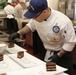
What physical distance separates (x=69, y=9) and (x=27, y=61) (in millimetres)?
2994

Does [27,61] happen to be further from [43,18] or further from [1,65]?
[43,18]

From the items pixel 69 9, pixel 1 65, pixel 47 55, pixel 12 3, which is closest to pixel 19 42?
pixel 47 55

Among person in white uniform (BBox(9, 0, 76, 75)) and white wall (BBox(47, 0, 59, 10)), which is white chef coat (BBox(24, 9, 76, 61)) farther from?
white wall (BBox(47, 0, 59, 10))

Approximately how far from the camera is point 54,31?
158cm

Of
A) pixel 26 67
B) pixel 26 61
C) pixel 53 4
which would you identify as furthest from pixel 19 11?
pixel 26 67

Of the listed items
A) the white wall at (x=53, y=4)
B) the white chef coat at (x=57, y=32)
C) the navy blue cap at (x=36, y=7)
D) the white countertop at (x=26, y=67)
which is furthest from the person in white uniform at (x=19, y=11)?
the white countertop at (x=26, y=67)

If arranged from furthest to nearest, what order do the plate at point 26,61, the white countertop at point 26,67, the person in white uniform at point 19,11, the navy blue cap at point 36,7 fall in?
1. the person in white uniform at point 19,11
2. the navy blue cap at point 36,7
3. the plate at point 26,61
4. the white countertop at point 26,67

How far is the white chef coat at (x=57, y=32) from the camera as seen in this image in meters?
1.55

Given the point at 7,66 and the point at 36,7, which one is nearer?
the point at 7,66

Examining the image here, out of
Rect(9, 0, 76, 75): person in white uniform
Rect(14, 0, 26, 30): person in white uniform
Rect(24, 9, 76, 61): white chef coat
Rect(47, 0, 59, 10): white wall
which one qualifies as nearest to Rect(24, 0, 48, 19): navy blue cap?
Rect(9, 0, 76, 75): person in white uniform

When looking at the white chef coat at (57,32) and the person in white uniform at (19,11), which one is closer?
the white chef coat at (57,32)

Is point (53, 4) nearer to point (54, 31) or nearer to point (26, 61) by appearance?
point (54, 31)

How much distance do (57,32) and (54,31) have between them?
0.10ft

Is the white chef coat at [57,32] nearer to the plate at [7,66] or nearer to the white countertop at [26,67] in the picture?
the white countertop at [26,67]
